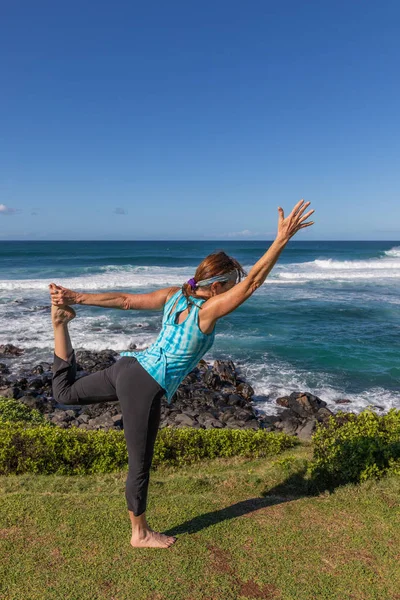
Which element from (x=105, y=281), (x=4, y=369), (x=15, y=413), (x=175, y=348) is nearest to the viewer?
(x=175, y=348)

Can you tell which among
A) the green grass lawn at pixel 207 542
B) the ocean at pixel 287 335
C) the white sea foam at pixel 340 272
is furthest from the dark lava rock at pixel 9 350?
the white sea foam at pixel 340 272

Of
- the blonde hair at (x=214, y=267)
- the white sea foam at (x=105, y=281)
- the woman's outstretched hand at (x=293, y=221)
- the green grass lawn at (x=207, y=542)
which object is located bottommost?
the white sea foam at (x=105, y=281)

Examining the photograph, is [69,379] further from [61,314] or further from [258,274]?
[258,274]

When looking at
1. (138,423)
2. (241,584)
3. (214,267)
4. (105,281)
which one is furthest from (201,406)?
(105,281)

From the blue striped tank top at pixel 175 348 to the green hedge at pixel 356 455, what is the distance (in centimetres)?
294

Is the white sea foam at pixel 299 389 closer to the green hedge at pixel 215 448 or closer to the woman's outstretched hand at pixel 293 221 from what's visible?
the green hedge at pixel 215 448

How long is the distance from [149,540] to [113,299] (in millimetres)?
2224

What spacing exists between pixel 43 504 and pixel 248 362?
12742 mm

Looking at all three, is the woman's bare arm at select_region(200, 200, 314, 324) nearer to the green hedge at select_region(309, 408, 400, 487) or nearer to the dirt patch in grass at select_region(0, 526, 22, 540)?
the dirt patch in grass at select_region(0, 526, 22, 540)

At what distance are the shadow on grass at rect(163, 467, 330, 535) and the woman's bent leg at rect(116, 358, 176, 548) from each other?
1.99 feet

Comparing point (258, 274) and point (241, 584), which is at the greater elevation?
point (258, 274)

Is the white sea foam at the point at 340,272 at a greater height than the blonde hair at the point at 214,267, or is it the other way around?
the blonde hair at the point at 214,267

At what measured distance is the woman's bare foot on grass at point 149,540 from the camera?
4051 millimetres

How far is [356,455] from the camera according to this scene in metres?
5.50
